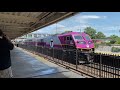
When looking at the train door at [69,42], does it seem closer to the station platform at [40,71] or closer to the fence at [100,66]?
the station platform at [40,71]

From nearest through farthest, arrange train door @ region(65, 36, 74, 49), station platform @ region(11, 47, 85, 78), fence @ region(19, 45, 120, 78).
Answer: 1. fence @ region(19, 45, 120, 78)
2. station platform @ region(11, 47, 85, 78)
3. train door @ region(65, 36, 74, 49)

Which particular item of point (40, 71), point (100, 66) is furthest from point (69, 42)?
point (100, 66)

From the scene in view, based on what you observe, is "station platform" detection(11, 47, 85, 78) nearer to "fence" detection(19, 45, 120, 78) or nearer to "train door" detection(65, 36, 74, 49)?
"fence" detection(19, 45, 120, 78)

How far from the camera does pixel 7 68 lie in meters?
5.56

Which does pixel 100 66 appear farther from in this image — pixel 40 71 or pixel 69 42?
pixel 69 42

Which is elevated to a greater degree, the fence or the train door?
the train door

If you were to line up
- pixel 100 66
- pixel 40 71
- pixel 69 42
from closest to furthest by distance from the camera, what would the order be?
pixel 100 66 < pixel 40 71 < pixel 69 42

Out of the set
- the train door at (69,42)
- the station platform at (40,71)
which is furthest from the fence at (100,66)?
the train door at (69,42)

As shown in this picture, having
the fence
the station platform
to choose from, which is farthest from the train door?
the fence

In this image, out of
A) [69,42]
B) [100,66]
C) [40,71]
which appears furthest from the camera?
[69,42]

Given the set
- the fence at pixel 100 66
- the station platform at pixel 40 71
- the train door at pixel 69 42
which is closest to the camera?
the fence at pixel 100 66

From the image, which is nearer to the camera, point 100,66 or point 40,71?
point 100,66
